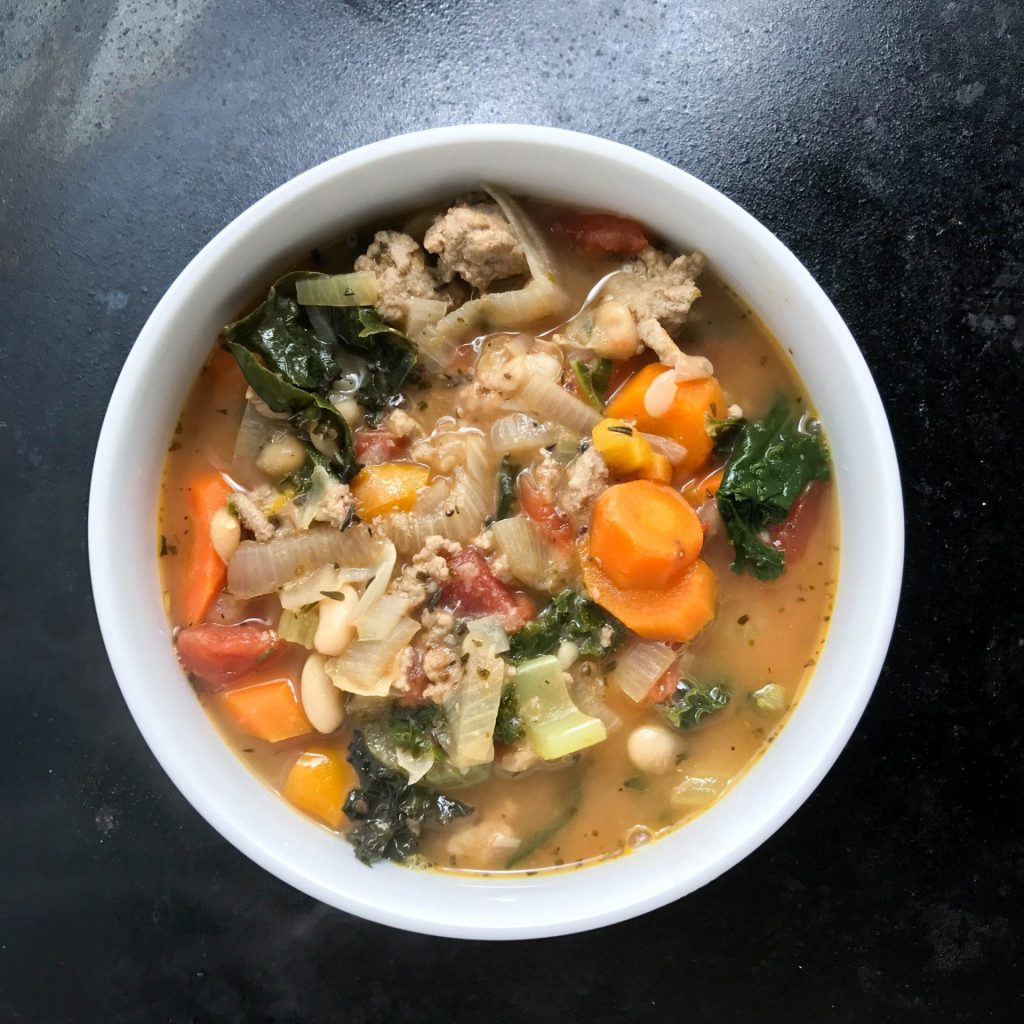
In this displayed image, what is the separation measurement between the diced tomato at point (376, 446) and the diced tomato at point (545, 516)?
1.14 feet

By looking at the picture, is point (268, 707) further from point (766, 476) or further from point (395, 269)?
point (766, 476)

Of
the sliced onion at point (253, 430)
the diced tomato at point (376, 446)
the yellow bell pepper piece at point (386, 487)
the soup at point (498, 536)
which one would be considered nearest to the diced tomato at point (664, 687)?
the soup at point (498, 536)

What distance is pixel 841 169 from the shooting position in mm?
3070

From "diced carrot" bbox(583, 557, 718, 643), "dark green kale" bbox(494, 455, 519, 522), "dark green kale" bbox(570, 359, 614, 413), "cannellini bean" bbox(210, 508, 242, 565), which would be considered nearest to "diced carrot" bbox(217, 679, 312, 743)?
"cannellini bean" bbox(210, 508, 242, 565)

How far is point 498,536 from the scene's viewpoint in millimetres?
2730

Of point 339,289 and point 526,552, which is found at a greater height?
point 339,289

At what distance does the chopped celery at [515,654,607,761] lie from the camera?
8.81 ft

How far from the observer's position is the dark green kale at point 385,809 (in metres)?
2.78

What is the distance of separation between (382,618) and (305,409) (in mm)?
581

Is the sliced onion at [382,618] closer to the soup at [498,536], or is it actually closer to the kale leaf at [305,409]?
the soup at [498,536]

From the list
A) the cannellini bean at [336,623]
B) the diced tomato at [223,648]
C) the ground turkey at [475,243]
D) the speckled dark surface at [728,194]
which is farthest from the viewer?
the speckled dark surface at [728,194]

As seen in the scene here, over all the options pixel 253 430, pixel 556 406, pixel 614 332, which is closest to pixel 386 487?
pixel 253 430

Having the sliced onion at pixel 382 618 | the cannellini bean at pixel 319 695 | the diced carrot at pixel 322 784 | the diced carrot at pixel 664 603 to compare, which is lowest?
the diced carrot at pixel 322 784

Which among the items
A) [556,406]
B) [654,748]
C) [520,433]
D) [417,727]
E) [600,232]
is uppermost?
[600,232]
